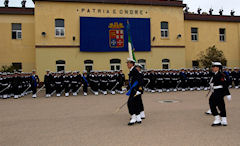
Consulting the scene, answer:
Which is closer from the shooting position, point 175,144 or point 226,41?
point 175,144

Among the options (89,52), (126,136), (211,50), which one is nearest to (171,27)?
(211,50)

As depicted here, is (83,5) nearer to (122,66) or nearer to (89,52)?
(89,52)

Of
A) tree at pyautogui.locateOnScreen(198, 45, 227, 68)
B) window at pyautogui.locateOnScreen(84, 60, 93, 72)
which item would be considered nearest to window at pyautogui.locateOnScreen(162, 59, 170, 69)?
tree at pyautogui.locateOnScreen(198, 45, 227, 68)

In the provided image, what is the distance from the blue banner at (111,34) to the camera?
2027 centimetres

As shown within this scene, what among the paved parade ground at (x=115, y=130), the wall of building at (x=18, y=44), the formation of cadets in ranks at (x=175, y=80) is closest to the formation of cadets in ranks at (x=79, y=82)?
the formation of cadets in ranks at (x=175, y=80)

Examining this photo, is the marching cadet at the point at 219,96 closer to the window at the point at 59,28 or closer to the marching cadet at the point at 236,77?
the marching cadet at the point at 236,77

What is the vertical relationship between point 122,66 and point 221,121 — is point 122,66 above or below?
above

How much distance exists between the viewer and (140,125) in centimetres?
628

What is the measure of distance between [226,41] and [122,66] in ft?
46.9

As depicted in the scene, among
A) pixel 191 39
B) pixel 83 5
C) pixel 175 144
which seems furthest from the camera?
pixel 191 39

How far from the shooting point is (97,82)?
15.1 metres

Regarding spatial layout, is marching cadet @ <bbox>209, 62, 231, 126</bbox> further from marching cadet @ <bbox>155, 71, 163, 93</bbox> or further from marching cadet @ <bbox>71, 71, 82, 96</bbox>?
marching cadet @ <bbox>71, 71, 82, 96</bbox>

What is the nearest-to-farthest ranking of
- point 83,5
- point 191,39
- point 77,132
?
point 77,132
point 83,5
point 191,39

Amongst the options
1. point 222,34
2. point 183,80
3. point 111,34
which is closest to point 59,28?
point 111,34
